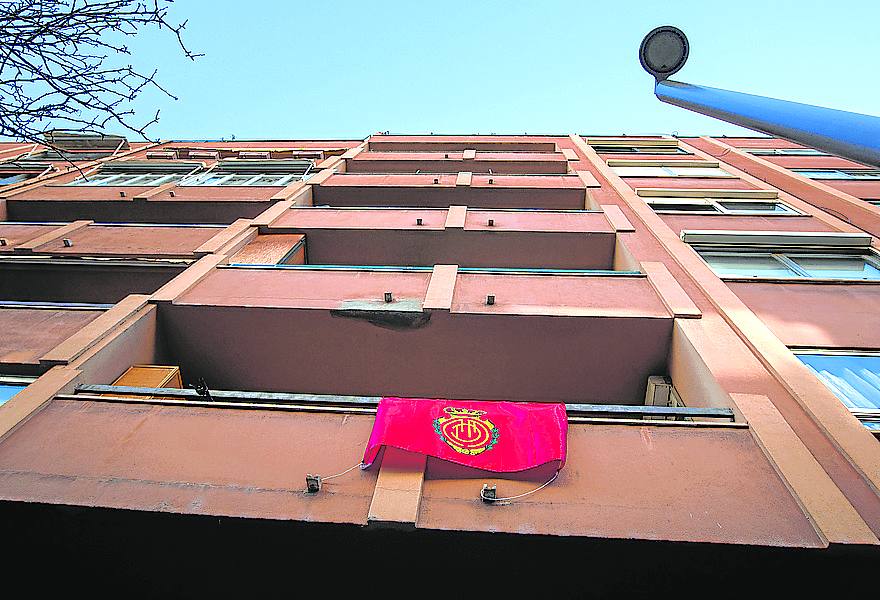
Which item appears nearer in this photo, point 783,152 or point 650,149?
point 783,152

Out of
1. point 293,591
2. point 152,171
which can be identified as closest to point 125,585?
point 293,591

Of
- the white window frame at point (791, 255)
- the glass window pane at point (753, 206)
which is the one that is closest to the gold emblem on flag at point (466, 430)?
the white window frame at point (791, 255)

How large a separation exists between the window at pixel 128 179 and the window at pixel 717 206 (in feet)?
49.5

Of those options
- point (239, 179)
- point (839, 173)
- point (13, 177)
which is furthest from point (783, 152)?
point (13, 177)

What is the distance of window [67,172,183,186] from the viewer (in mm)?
16172

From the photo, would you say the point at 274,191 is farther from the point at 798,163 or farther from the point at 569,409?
the point at 798,163

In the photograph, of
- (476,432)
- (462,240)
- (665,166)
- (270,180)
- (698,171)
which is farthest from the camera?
(665,166)

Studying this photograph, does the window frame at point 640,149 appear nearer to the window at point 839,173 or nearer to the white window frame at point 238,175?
the window at point 839,173

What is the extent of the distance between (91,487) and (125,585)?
3.15 feet

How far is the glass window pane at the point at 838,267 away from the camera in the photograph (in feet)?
32.3

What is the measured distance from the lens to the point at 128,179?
16.9 m

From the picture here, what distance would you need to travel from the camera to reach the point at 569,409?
215 inches

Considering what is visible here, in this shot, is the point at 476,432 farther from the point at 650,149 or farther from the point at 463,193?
the point at 650,149

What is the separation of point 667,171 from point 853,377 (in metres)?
12.7
